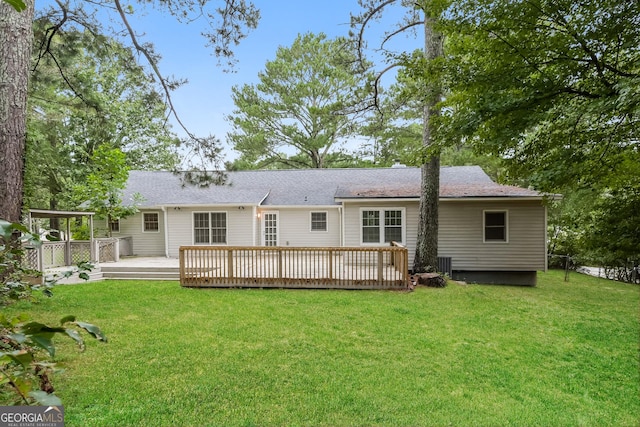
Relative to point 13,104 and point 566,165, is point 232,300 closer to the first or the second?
point 13,104

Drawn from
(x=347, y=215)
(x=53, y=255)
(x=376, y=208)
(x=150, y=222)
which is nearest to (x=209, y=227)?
(x=150, y=222)

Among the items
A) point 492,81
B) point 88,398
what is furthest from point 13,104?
point 492,81

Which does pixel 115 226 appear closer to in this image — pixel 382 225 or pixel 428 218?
pixel 382 225

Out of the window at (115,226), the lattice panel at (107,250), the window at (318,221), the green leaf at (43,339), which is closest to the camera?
the green leaf at (43,339)

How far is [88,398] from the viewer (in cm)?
293

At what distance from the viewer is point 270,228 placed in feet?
43.7

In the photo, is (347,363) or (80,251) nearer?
(347,363)

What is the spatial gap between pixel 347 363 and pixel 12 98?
5870 mm

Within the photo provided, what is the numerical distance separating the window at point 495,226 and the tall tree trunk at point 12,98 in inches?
445

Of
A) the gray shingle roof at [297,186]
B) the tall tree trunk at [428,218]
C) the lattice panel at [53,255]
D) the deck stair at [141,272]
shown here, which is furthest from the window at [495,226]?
the lattice panel at [53,255]

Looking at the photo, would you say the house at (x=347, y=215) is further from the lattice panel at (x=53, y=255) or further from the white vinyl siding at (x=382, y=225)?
the lattice panel at (x=53, y=255)

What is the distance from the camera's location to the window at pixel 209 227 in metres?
12.6

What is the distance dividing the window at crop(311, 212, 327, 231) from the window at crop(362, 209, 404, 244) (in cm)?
315

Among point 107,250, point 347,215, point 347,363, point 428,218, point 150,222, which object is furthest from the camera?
point 150,222
